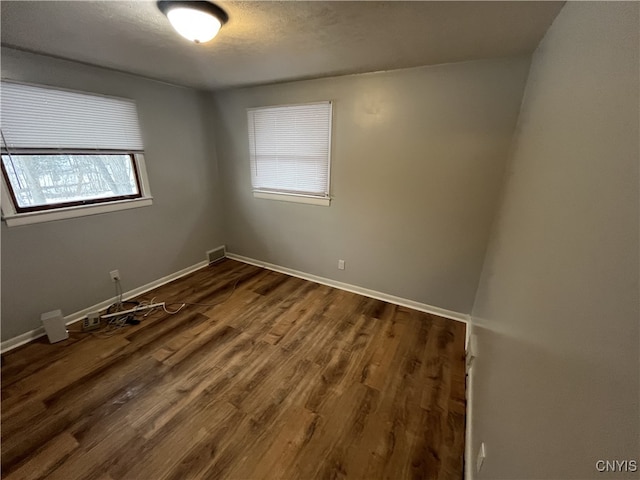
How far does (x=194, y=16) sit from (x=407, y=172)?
6.23 feet

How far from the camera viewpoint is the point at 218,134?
3.39 m

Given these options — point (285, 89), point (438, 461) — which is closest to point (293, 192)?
point (285, 89)

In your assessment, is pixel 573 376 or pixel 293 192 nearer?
pixel 573 376

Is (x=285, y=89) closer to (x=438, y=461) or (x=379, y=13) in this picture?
(x=379, y=13)

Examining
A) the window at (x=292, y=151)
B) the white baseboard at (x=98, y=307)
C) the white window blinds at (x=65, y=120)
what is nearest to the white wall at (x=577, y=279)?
the window at (x=292, y=151)

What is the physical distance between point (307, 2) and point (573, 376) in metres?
1.71

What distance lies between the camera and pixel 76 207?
90.6 inches

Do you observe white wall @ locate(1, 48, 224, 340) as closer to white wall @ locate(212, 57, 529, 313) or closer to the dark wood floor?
the dark wood floor

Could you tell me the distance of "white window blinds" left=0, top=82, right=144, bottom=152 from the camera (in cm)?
187

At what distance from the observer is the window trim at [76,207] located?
195 cm

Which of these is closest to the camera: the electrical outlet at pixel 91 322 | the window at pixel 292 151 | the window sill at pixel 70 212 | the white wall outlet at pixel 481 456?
the white wall outlet at pixel 481 456

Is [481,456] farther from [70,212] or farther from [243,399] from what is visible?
[70,212]

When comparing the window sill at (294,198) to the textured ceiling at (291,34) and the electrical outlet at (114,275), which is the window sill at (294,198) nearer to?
the textured ceiling at (291,34)

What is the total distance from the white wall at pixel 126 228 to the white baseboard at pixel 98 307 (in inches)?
1.9
